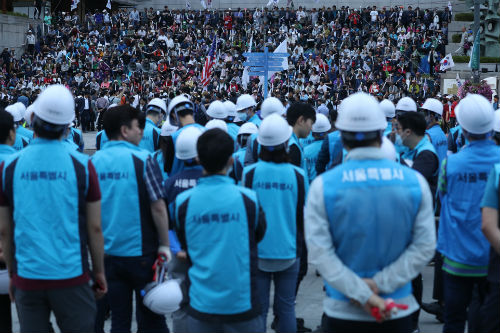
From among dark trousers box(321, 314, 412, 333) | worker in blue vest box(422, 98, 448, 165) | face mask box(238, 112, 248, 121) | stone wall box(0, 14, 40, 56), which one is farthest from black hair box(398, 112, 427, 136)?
stone wall box(0, 14, 40, 56)

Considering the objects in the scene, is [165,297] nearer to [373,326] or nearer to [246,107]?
[373,326]

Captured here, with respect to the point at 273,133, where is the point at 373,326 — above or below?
below

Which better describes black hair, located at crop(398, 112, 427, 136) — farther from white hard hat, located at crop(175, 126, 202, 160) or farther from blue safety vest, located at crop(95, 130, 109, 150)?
blue safety vest, located at crop(95, 130, 109, 150)

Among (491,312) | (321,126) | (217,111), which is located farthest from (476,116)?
(217,111)

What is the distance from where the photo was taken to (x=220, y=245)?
12.3ft

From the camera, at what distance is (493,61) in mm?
27031

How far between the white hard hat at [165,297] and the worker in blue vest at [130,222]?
0.25 m

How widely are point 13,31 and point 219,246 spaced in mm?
37070

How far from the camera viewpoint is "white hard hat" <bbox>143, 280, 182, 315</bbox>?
4391 millimetres

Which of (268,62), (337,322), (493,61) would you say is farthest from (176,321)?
(493,61)

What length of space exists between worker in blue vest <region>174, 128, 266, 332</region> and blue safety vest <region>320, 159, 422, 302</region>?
0.66m

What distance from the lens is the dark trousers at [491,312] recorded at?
366 cm

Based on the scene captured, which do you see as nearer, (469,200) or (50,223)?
(50,223)

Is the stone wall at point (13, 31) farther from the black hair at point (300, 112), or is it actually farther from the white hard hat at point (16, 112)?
the black hair at point (300, 112)
